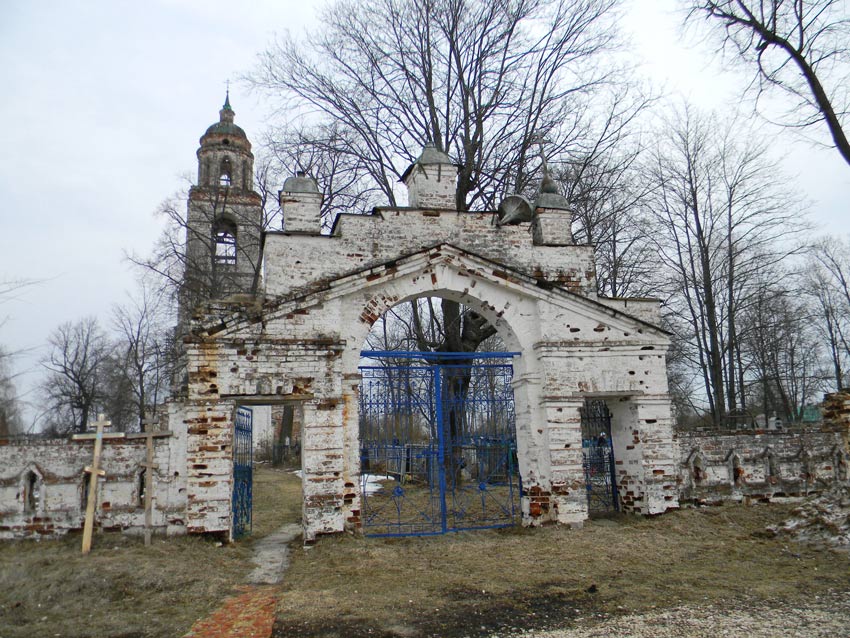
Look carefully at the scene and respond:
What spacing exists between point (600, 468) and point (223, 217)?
57.8 ft

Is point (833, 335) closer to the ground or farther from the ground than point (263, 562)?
farther from the ground

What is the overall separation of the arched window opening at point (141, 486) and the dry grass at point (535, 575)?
2.34 m

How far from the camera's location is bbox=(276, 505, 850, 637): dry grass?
18.6ft

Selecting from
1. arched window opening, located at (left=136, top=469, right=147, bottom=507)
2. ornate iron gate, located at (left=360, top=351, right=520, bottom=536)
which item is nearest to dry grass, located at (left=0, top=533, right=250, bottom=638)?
arched window opening, located at (left=136, top=469, right=147, bottom=507)

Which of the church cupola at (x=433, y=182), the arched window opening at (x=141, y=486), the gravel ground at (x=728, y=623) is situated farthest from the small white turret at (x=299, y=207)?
the gravel ground at (x=728, y=623)

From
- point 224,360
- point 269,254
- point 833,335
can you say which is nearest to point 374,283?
point 269,254

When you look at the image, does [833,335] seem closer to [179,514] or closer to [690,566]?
[690,566]

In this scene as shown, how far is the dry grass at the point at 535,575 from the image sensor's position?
5.67 m

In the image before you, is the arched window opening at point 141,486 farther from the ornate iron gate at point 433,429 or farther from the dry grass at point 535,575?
the ornate iron gate at point 433,429

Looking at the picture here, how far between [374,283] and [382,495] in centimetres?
596

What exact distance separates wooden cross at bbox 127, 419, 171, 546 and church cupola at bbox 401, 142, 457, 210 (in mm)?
5550

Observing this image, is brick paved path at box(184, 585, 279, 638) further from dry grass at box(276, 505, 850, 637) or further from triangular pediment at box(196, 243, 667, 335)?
triangular pediment at box(196, 243, 667, 335)

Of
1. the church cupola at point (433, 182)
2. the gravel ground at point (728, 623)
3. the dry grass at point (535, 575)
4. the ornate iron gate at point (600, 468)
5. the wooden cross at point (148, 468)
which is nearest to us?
the gravel ground at point (728, 623)

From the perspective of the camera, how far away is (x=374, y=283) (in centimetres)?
1001
